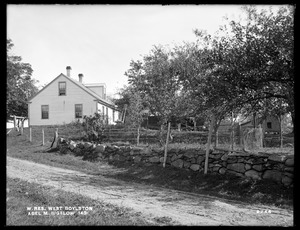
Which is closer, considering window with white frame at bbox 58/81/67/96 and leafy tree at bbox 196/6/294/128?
leafy tree at bbox 196/6/294/128

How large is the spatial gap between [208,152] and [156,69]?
982cm

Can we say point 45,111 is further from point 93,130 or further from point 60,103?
point 93,130

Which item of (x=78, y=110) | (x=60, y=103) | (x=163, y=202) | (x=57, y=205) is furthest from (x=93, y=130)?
(x=60, y=103)

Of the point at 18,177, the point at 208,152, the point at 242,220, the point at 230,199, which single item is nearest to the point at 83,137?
the point at 18,177

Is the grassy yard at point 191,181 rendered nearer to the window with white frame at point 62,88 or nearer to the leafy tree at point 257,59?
the leafy tree at point 257,59

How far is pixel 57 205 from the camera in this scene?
5.28m

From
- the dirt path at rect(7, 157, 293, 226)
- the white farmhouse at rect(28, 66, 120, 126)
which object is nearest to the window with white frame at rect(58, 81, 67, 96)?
the white farmhouse at rect(28, 66, 120, 126)

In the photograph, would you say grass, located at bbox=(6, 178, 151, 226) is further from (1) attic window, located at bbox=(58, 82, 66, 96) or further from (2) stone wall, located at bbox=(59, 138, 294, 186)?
(1) attic window, located at bbox=(58, 82, 66, 96)

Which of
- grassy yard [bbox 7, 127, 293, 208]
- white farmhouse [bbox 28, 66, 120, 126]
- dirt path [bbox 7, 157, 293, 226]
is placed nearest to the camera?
dirt path [bbox 7, 157, 293, 226]

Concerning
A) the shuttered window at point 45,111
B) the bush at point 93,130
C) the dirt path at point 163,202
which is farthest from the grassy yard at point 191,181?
the shuttered window at point 45,111

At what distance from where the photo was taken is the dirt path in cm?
497

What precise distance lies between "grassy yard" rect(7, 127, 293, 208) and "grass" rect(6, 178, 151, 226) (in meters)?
3.03

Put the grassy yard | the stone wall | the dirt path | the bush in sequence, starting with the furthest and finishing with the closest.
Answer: the bush < the stone wall < the grassy yard < the dirt path

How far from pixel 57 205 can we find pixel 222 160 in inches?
211
